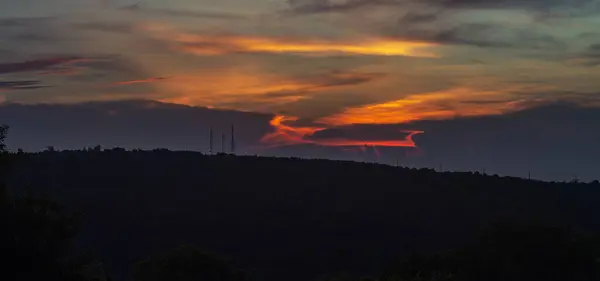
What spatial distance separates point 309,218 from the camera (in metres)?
102

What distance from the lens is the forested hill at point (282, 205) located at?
8588 cm

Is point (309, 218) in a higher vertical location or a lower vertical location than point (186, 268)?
higher

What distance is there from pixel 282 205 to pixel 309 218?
549 centimetres

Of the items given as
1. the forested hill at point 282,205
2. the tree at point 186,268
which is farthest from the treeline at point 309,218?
the forested hill at point 282,205

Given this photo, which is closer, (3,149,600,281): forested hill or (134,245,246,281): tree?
(134,245,246,281): tree

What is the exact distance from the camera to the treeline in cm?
4619

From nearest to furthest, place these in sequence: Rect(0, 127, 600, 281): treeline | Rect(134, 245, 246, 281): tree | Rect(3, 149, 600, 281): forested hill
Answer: Rect(0, 127, 600, 281): treeline < Rect(134, 245, 246, 281): tree < Rect(3, 149, 600, 281): forested hill

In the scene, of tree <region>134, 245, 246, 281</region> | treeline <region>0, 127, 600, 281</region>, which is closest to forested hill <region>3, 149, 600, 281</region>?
treeline <region>0, 127, 600, 281</region>

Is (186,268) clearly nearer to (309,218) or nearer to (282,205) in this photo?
(309,218)

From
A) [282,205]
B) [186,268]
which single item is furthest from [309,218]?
[186,268]

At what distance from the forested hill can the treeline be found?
0.21m

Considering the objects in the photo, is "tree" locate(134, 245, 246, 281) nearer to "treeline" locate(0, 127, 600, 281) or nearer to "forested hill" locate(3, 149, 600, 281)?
"treeline" locate(0, 127, 600, 281)

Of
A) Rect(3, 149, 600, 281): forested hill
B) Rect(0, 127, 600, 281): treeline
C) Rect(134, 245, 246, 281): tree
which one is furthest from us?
Rect(3, 149, 600, 281): forested hill

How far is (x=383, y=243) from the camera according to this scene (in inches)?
3578
